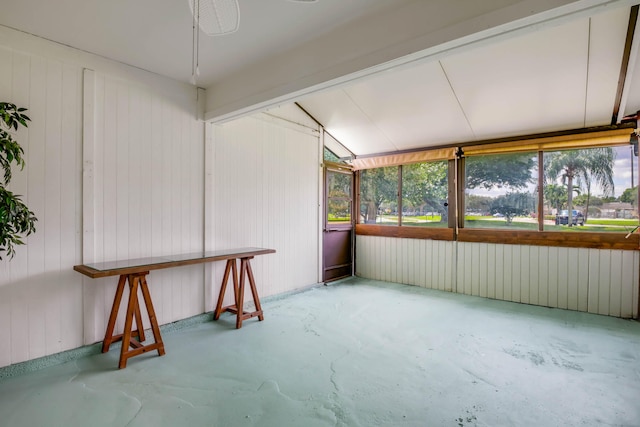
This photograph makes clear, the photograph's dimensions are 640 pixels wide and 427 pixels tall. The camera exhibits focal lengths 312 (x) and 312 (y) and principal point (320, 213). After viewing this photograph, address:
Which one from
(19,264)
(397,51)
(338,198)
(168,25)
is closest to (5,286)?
(19,264)

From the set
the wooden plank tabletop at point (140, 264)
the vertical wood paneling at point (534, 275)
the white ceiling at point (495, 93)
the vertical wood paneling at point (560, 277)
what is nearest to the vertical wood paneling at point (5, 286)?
the wooden plank tabletop at point (140, 264)

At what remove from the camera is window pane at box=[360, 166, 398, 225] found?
5527mm

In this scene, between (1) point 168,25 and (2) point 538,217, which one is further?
(2) point 538,217

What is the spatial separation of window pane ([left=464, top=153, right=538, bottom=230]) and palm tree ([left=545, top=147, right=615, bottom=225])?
22 centimetres

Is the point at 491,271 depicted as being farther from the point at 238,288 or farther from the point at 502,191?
the point at 238,288

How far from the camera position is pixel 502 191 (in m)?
4.58

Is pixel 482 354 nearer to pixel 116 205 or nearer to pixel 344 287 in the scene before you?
pixel 344 287

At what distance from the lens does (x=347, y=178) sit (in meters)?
5.86

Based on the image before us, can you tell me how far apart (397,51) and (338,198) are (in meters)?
3.66

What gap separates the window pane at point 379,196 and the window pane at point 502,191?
119 centimetres

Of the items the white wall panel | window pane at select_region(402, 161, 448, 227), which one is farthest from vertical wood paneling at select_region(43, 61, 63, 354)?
window pane at select_region(402, 161, 448, 227)

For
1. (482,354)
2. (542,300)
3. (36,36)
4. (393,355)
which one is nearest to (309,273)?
(393,355)

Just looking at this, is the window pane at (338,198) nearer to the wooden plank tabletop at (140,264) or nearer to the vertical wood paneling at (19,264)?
the wooden plank tabletop at (140,264)

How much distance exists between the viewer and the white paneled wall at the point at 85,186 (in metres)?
2.41
